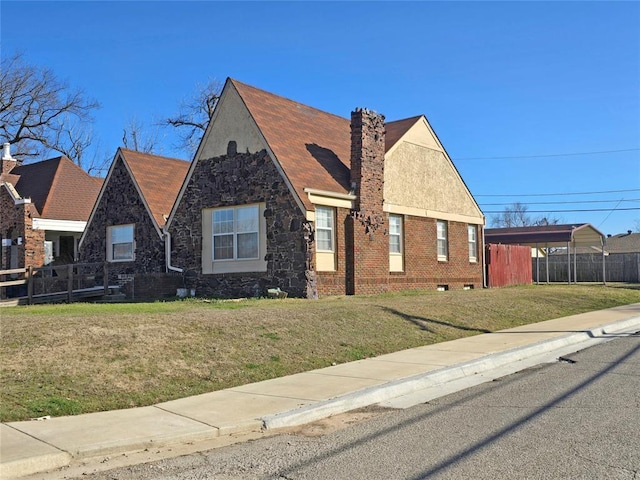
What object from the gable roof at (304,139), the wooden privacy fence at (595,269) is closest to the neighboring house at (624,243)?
the wooden privacy fence at (595,269)

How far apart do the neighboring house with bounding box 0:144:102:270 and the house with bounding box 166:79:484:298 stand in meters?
6.58

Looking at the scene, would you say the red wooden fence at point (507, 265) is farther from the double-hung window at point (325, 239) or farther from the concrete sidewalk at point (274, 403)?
the concrete sidewalk at point (274, 403)

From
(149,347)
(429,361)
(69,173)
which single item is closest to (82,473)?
(149,347)

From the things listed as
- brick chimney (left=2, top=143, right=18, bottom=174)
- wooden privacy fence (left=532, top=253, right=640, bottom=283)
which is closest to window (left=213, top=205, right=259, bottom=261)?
brick chimney (left=2, top=143, right=18, bottom=174)

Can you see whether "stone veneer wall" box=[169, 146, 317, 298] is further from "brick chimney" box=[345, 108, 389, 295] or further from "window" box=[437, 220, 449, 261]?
"window" box=[437, 220, 449, 261]

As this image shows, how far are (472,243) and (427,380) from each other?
19843 millimetres

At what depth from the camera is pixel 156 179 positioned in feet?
85.7

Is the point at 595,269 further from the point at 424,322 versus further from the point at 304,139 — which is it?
the point at 424,322

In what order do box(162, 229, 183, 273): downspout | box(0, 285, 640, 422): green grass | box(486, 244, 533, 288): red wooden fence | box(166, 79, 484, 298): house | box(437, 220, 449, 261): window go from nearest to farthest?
box(0, 285, 640, 422): green grass < box(166, 79, 484, 298): house < box(162, 229, 183, 273): downspout < box(437, 220, 449, 261): window < box(486, 244, 533, 288): red wooden fence

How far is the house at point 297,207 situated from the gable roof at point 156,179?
1760 millimetres

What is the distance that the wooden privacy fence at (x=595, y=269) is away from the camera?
1780 inches

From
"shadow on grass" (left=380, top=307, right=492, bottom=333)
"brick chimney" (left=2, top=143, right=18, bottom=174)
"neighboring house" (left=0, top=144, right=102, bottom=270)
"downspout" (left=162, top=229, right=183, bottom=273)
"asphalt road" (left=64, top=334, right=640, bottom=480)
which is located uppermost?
"brick chimney" (left=2, top=143, right=18, bottom=174)

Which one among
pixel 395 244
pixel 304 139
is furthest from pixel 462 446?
pixel 304 139

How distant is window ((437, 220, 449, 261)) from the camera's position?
2614 cm
